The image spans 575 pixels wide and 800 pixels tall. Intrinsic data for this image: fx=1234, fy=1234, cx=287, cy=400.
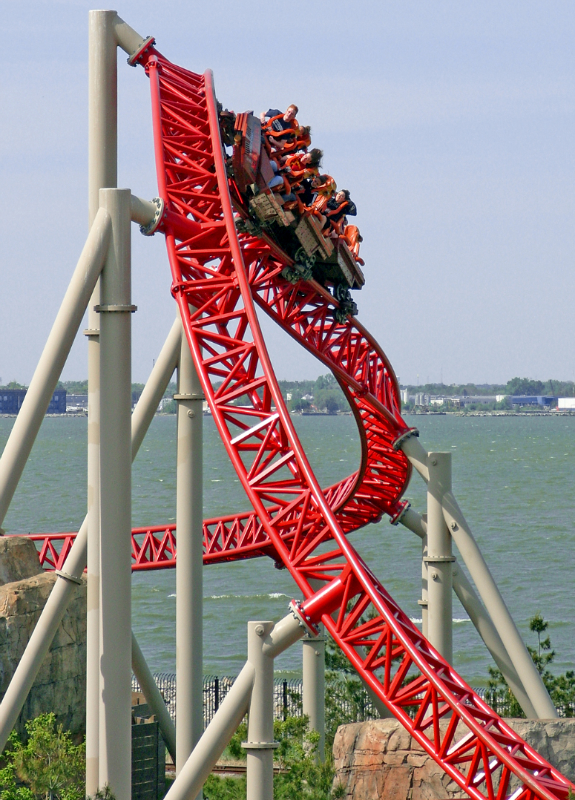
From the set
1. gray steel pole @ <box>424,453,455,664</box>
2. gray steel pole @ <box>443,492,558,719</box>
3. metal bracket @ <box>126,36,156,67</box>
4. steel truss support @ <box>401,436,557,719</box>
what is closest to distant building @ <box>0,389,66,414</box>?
gray steel pole @ <box>424,453,455,664</box>

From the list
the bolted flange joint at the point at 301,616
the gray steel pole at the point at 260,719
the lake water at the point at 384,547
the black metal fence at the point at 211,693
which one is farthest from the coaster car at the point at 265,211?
the lake water at the point at 384,547

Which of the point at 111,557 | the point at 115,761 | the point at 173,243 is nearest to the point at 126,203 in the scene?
the point at 173,243

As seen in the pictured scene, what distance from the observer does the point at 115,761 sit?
9719 mm

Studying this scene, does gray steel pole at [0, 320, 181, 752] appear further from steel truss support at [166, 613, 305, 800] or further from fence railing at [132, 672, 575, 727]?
fence railing at [132, 672, 575, 727]

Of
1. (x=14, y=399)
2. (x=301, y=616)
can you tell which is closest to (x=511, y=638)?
(x=301, y=616)

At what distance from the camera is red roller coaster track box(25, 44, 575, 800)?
9383mm

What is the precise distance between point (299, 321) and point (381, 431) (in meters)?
2.71

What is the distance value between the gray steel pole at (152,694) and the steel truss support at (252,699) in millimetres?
4718

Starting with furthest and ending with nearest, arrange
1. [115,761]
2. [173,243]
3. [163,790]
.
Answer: [163,790] → [173,243] → [115,761]

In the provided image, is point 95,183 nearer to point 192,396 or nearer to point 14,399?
point 192,396

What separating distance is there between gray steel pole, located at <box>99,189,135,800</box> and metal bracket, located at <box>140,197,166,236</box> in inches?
46.3

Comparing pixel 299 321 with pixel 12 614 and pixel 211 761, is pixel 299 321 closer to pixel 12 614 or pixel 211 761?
pixel 12 614

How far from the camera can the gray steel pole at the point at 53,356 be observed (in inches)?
390

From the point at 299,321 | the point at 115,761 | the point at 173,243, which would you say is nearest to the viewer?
the point at 115,761
